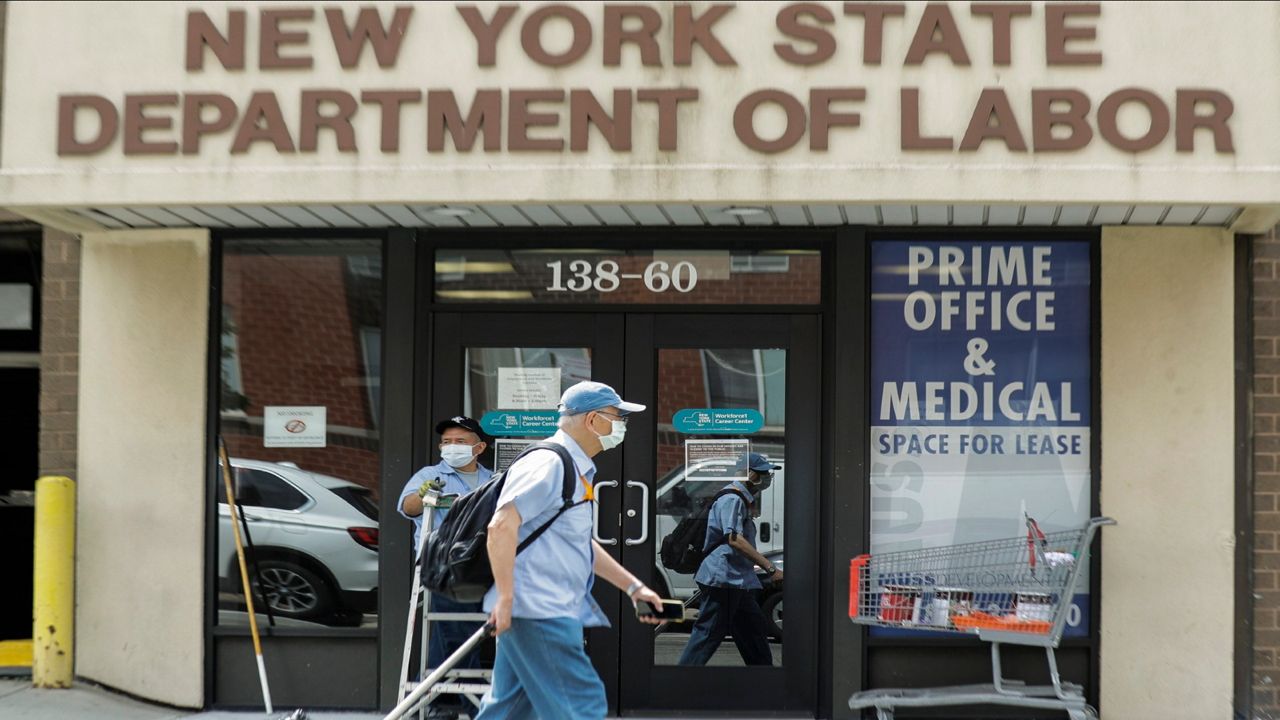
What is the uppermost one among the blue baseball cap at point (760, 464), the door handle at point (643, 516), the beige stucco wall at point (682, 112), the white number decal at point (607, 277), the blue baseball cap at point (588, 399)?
the beige stucco wall at point (682, 112)

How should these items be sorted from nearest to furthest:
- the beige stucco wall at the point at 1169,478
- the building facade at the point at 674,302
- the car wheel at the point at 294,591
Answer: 1. the building facade at the point at 674,302
2. the beige stucco wall at the point at 1169,478
3. the car wheel at the point at 294,591

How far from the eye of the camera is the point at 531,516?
5.46 metres

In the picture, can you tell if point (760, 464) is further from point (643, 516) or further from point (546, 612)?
point (546, 612)

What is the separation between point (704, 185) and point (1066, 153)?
1.79 m

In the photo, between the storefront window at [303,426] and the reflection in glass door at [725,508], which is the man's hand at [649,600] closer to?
the reflection in glass door at [725,508]

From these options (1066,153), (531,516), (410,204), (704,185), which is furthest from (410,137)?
(1066,153)

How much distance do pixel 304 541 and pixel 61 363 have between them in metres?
1.79

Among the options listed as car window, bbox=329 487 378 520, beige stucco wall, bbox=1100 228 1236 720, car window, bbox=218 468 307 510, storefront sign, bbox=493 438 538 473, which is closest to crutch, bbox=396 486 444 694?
car window, bbox=329 487 378 520

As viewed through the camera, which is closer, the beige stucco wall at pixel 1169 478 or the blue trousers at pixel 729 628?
the beige stucco wall at pixel 1169 478

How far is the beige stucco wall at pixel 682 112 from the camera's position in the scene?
6.84 meters

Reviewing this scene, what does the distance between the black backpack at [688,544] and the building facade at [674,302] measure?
0.09 meters

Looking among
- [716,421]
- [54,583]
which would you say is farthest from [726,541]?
[54,583]

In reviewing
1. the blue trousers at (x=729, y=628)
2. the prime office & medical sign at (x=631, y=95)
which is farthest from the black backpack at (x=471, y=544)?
the blue trousers at (x=729, y=628)

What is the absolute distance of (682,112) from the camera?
7094mm
